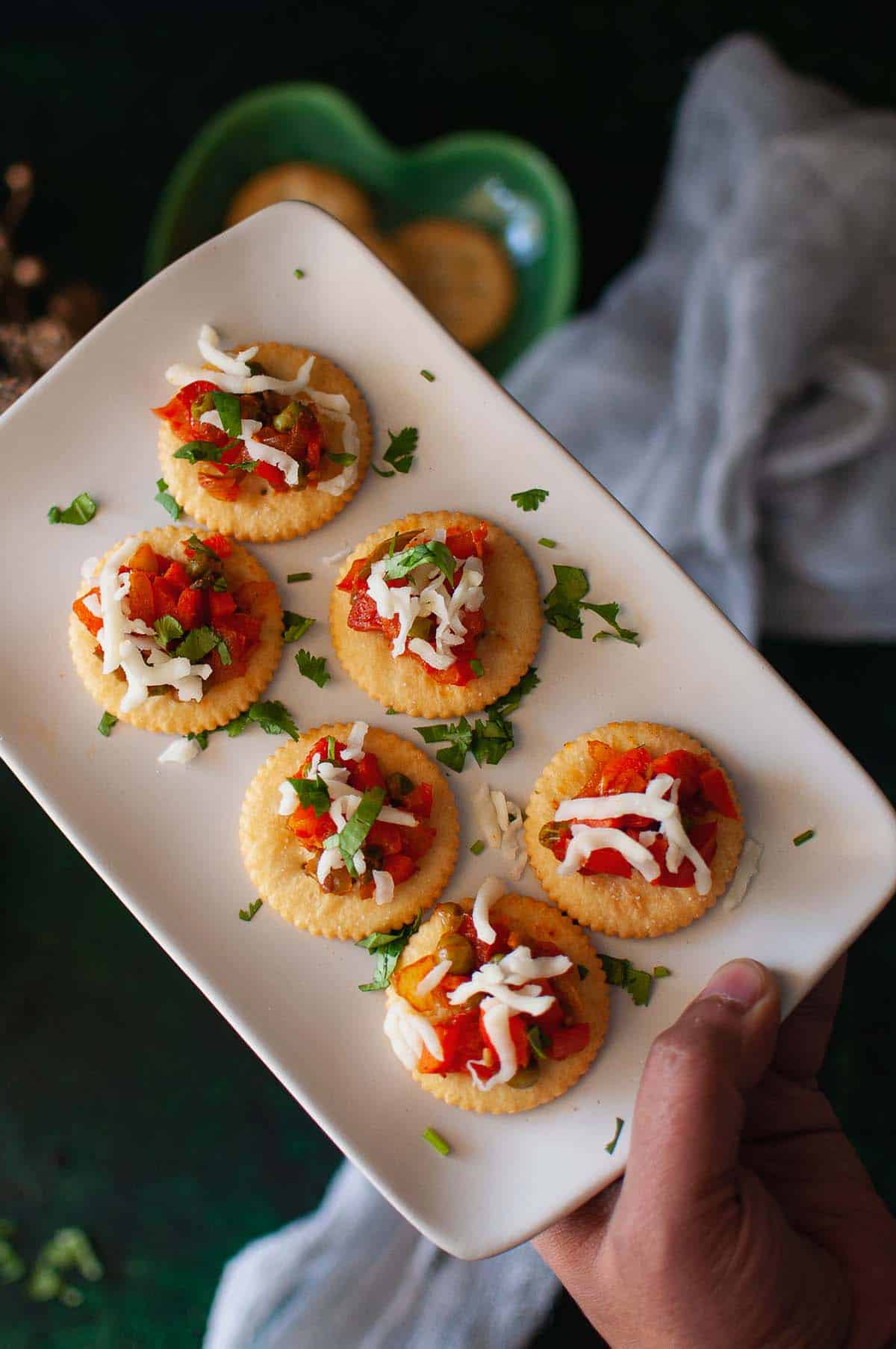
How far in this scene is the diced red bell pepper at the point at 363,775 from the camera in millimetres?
2697

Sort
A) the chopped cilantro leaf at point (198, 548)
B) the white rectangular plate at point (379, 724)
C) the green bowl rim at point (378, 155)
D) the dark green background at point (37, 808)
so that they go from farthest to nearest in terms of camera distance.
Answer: the green bowl rim at point (378, 155)
the dark green background at point (37, 808)
the chopped cilantro leaf at point (198, 548)
the white rectangular plate at point (379, 724)

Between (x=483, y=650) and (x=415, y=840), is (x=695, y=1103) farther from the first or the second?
(x=483, y=650)

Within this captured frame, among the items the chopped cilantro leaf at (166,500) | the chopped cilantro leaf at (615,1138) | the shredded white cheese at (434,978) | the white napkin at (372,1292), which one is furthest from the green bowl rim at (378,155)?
the white napkin at (372,1292)

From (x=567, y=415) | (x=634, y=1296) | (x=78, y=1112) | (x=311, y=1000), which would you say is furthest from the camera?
(x=567, y=415)

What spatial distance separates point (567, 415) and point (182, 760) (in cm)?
203

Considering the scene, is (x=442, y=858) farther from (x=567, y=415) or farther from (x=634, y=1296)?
(x=567, y=415)

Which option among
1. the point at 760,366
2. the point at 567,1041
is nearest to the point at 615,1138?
the point at 567,1041

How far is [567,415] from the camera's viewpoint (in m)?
4.05

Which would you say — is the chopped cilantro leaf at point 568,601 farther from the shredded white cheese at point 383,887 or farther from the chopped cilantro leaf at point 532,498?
the shredded white cheese at point 383,887

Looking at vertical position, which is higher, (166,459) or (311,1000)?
(166,459)

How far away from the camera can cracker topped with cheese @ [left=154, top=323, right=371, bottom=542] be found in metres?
2.75

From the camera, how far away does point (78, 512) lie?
2852mm

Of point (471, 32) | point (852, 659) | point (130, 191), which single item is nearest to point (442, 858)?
point (852, 659)

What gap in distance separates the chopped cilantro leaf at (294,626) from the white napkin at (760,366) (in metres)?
1.49
